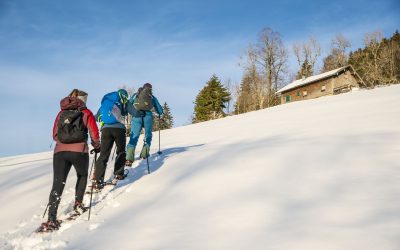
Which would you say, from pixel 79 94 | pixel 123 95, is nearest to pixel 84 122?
pixel 79 94

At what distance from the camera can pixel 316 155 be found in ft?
23.0

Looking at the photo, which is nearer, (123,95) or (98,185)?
(98,185)

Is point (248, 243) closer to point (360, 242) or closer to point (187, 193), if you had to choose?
point (360, 242)

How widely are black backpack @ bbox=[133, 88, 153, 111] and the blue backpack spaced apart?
1055mm

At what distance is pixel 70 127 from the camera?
4973 millimetres

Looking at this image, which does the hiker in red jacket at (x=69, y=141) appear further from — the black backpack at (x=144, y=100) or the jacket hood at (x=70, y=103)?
the black backpack at (x=144, y=100)

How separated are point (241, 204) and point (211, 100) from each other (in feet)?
157

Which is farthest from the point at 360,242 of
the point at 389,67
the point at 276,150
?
the point at 389,67

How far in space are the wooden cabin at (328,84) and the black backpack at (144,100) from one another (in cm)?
4224

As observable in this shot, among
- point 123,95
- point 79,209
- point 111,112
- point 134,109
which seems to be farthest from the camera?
point 134,109

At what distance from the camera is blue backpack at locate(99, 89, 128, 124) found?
655cm

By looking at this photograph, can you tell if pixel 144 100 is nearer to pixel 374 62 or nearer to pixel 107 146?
pixel 107 146

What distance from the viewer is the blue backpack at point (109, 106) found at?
6.55 metres

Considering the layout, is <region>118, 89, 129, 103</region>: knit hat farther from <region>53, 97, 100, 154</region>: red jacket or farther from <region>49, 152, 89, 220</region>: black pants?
<region>49, 152, 89, 220</region>: black pants
